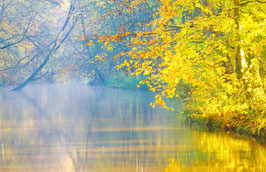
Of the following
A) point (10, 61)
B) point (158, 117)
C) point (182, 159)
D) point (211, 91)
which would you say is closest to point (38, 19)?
point (10, 61)

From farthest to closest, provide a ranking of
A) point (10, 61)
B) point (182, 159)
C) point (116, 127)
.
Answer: point (10, 61)
point (116, 127)
point (182, 159)

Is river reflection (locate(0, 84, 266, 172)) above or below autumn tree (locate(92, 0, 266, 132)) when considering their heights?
below

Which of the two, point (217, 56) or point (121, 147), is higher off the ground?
point (217, 56)

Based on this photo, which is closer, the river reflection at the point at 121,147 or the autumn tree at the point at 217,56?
the river reflection at the point at 121,147

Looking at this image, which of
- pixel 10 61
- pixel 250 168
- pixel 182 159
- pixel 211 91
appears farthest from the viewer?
pixel 10 61

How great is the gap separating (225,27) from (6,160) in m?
6.83

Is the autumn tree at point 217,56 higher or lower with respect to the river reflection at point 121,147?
higher

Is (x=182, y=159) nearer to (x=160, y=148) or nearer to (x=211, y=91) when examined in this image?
(x=160, y=148)

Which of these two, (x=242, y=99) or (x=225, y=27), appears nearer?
(x=225, y=27)

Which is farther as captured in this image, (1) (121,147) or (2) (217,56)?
(2) (217,56)

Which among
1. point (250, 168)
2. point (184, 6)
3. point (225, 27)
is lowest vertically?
point (250, 168)

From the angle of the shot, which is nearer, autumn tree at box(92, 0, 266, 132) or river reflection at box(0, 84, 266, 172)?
river reflection at box(0, 84, 266, 172)

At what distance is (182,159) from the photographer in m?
10.7

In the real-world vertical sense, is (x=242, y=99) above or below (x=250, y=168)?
above
